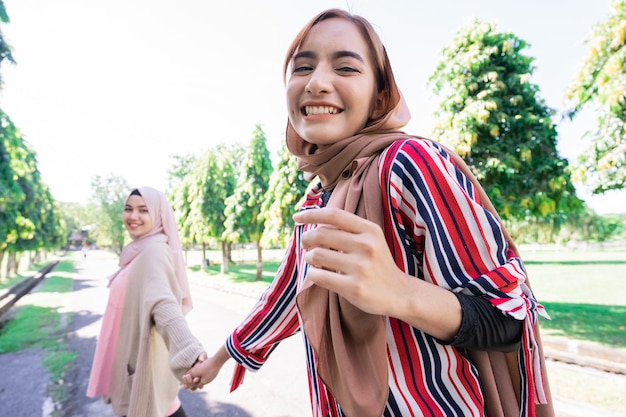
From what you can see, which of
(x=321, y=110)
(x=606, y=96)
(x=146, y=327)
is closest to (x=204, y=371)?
(x=146, y=327)

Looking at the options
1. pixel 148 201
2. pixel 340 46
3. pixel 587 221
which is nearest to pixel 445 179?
pixel 340 46

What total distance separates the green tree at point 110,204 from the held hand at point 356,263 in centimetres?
4353

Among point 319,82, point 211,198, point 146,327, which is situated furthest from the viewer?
point 211,198

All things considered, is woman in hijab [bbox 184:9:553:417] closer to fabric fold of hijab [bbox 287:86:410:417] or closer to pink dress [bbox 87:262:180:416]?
fabric fold of hijab [bbox 287:86:410:417]

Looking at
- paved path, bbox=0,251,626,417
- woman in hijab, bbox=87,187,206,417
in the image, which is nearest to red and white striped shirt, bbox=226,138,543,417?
woman in hijab, bbox=87,187,206,417

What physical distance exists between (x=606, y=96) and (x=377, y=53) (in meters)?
5.84

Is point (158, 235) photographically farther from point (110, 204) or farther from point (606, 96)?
point (110, 204)

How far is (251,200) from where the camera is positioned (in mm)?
16391

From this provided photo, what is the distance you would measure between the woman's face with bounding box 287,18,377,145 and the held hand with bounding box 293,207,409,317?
500mm

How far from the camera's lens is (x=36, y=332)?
7.85 meters

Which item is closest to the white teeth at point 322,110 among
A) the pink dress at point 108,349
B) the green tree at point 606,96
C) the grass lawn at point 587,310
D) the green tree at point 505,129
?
the pink dress at point 108,349

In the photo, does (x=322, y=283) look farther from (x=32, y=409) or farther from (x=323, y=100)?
(x=32, y=409)

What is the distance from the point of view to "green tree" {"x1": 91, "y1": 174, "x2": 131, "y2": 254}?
38.8m

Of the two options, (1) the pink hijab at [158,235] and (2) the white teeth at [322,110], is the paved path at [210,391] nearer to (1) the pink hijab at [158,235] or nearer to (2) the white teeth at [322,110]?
(1) the pink hijab at [158,235]
